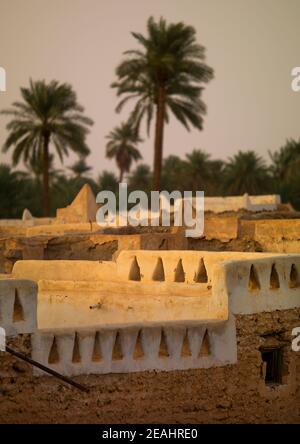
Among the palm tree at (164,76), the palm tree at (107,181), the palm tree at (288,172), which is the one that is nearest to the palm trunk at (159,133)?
the palm tree at (164,76)

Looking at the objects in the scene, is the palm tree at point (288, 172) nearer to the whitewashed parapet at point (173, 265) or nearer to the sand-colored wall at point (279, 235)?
the sand-colored wall at point (279, 235)

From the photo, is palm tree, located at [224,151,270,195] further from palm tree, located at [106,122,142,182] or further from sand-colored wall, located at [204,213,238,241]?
sand-colored wall, located at [204,213,238,241]

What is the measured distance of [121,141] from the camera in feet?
126

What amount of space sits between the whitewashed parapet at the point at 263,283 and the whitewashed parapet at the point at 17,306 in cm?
261

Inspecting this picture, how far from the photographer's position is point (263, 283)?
1010 cm

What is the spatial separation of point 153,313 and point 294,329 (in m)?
1.91

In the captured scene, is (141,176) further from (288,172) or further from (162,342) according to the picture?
(162,342)

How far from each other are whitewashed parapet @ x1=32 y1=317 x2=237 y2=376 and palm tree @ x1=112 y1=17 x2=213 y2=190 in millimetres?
13677

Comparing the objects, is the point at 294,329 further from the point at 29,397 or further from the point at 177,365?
the point at 29,397

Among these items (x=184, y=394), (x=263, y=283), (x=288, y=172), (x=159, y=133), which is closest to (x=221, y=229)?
(x=263, y=283)
